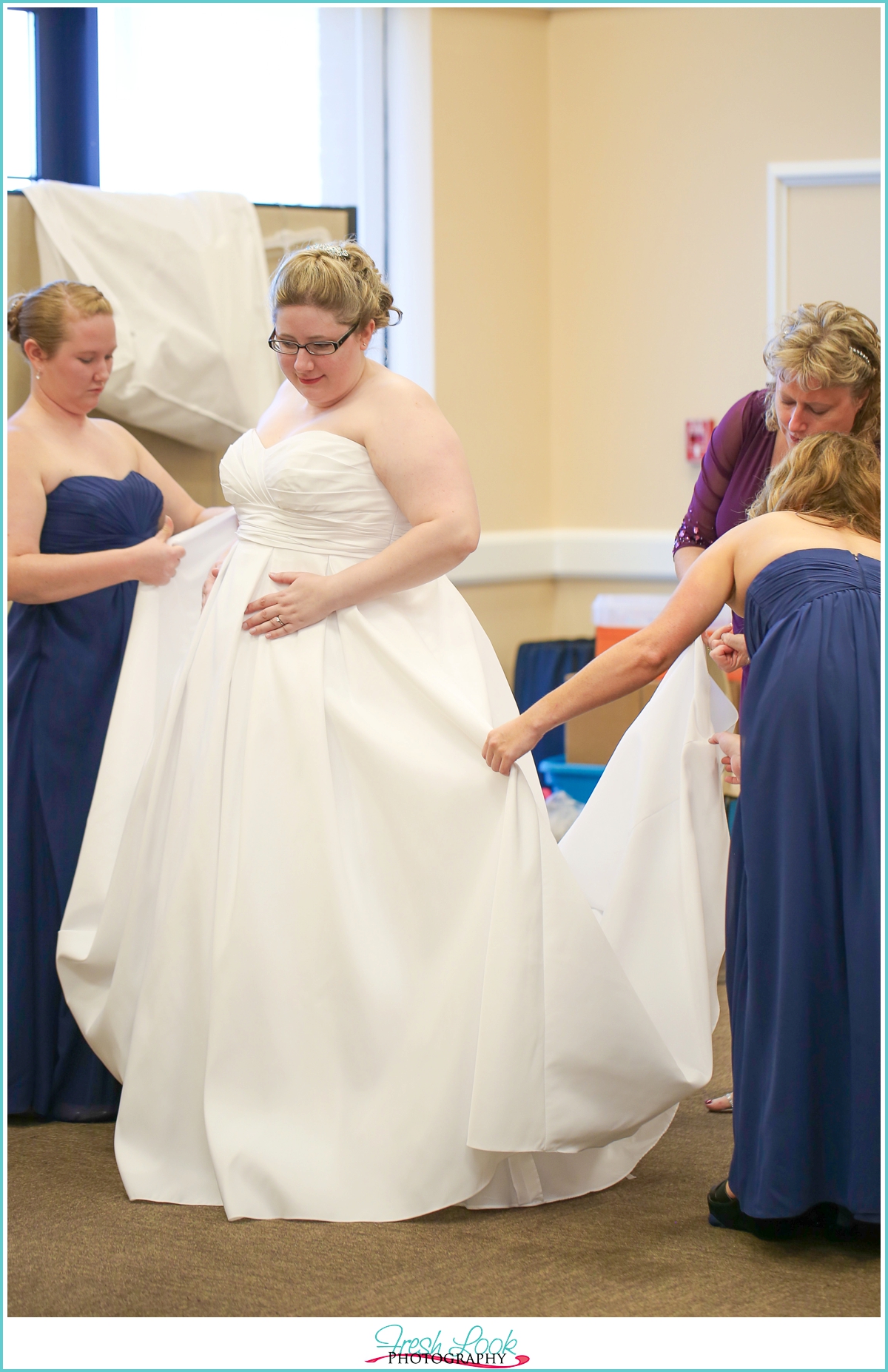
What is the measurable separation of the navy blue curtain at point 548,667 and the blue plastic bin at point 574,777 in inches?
30.5

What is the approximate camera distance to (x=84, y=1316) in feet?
6.31

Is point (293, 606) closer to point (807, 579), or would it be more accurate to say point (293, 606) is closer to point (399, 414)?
point (399, 414)

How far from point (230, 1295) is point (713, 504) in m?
1.79

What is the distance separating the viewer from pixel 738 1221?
2182mm

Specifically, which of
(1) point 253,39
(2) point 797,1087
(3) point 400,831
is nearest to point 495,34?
(1) point 253,39

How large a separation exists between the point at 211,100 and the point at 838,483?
3.34 metres

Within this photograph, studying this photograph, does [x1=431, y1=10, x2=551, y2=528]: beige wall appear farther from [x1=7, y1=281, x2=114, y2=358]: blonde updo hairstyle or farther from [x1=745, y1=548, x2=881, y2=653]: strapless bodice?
[x1=745, y1=548, x2=881, y2=653]: strapless bodice

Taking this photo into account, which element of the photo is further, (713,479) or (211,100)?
(211,100)

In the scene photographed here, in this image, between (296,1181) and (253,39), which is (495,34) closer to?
(253,39)

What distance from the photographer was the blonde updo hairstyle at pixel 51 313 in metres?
2.69

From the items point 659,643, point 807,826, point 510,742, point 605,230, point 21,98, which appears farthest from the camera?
point 605,230

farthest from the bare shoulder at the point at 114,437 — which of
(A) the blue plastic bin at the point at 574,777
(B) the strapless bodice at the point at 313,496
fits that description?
(A) the blue plastic bin at the point at 574,777

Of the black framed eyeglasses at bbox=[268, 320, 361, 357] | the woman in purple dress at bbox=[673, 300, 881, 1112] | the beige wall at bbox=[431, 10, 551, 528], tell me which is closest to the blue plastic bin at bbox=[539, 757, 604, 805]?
the beige wall at bbox=[431, 10, 551, 528]

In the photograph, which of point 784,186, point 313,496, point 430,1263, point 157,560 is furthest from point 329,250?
point 784,186
